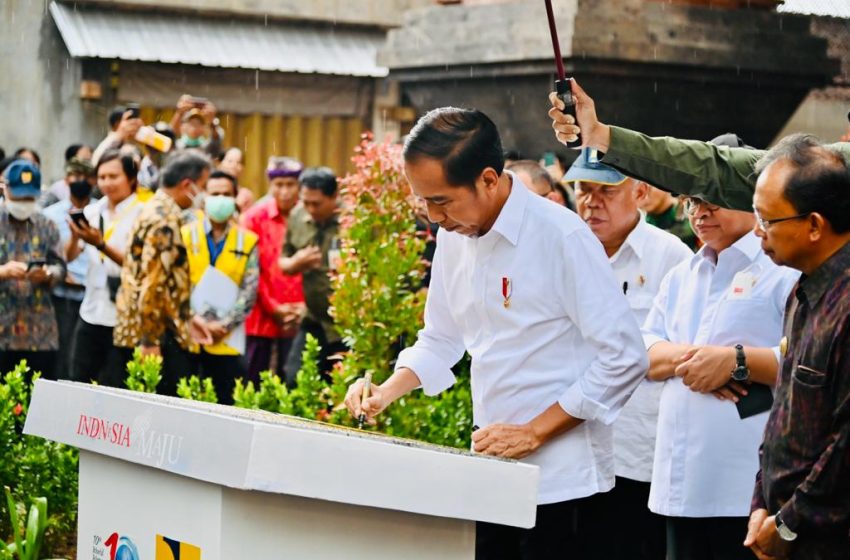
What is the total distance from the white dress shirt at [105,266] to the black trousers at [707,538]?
17.8ft

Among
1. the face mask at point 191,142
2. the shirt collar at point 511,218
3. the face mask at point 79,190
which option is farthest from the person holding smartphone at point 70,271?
the shirt collar at point 511,218

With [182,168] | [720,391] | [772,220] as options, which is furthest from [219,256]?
[772,220]

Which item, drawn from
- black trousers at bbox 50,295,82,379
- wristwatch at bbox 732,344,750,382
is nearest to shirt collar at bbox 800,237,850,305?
wristwatch at bbox 732,344,750,382

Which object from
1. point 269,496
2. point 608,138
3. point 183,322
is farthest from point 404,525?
point 183,322

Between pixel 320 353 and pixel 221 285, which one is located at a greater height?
pixel 221 285

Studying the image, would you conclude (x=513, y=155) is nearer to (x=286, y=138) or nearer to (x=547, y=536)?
(x=547, y=536)

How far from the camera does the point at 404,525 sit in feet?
11.6

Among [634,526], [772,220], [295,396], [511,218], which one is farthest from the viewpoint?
[295,396]

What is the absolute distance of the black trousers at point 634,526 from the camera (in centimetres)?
505

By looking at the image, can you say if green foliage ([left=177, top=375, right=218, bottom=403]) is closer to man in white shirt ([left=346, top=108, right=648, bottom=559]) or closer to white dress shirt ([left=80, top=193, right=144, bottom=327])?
white dress shirt ([left=80, top=193, right=144, bottom=327])

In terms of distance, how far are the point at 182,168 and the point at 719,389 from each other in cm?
588

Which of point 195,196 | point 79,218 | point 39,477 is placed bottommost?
point 39,477

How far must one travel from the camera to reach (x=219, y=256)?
9922 mm

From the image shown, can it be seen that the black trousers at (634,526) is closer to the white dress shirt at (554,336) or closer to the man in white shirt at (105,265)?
the white dress shirt at (554,336)
